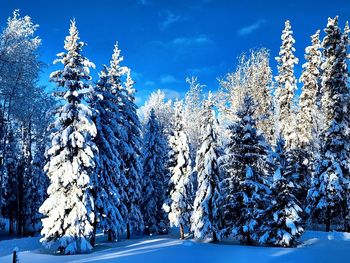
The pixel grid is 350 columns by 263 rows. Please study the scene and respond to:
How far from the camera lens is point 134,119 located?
3531 centimetres

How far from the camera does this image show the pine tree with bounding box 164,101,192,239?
36.1m

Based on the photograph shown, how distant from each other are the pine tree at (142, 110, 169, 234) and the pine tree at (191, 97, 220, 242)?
7.78 m

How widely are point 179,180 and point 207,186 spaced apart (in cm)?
517

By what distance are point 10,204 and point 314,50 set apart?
46073 millimetres

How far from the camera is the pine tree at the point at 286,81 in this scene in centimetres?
4150

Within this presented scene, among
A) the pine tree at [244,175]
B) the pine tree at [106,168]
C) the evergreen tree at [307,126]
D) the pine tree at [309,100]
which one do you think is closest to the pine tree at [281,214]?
the pine tree at [244,175]

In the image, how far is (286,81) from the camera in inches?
1694

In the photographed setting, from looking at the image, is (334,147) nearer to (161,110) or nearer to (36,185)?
(36,185)

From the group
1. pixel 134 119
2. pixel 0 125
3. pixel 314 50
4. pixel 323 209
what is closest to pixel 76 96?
pixel 134 119

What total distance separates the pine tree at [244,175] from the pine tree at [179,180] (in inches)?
292

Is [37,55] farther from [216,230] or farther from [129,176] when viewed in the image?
[216,230]

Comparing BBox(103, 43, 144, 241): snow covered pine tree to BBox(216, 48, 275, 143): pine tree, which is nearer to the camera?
BBox(103, 43, 144, 241): snow covered pine tree

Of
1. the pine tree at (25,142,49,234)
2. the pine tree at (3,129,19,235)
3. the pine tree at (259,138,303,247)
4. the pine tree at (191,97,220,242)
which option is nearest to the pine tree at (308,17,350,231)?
the pine tree at (259,138,303,247)

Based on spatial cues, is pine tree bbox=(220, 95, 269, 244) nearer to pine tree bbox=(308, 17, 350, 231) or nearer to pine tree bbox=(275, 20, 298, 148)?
pine tree bbox=(308, 17, 350, 231)
